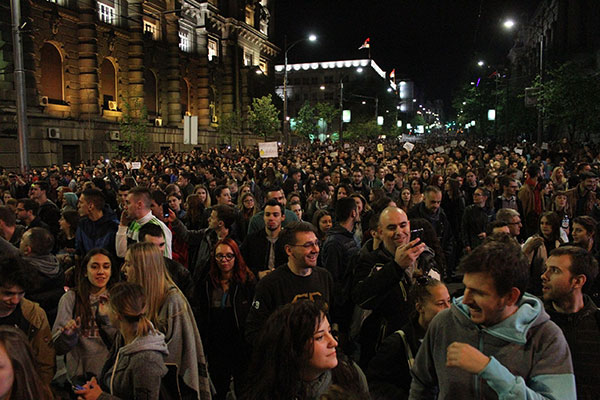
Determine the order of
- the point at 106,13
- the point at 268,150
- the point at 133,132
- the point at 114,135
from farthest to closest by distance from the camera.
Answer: the point at 106,13, the point at 114,135, the point at 133,132, the point at 268,150

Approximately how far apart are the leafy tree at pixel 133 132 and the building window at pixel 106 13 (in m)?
5.94

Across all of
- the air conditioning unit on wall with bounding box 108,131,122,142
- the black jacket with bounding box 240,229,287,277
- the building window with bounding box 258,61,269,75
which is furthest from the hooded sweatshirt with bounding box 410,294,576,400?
the building window with bounding box 258,61,269,75

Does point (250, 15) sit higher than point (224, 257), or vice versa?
point (250, 15)

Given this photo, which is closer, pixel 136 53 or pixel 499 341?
pixel 499 341

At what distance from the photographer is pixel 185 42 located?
47.1m

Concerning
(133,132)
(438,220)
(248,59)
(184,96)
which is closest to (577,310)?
(438,220)

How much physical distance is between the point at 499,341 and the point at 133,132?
1289 inches

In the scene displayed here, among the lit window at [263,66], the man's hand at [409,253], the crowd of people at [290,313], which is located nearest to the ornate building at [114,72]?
the lit window at [263,66]

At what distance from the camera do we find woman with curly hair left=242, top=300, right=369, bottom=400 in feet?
8.50

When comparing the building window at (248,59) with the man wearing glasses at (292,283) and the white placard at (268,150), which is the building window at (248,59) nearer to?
the white placard at (268,150)

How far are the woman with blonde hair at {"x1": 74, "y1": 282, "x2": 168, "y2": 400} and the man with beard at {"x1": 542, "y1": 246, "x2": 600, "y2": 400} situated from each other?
102 inches

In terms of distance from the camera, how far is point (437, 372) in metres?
2.65

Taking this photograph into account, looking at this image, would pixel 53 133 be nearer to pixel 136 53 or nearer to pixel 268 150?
pixel 136 53

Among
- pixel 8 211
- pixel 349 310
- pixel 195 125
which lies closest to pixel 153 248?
pixel 349 310
